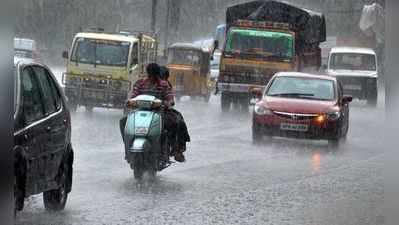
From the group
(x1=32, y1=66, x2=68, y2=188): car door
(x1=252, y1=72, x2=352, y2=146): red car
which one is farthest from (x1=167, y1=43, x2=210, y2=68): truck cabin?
(x1=32, y1=66, x2=68, y2=188): car door

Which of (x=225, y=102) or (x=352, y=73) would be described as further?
(x=352, y=73)

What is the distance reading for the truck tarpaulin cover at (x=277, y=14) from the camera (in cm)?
2653

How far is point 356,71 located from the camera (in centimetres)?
2900

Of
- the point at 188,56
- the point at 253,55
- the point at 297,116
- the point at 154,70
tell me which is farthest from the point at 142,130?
the point at 188,56

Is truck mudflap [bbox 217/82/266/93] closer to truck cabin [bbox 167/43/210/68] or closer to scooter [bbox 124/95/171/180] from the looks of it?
truck cabin [bbox 167/43/210/68]

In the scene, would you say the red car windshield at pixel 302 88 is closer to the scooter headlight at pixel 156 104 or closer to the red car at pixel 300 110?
the red car at pixel 300 110

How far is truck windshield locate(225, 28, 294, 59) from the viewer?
80.3 feet

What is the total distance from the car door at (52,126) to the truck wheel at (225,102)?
17.1 meters

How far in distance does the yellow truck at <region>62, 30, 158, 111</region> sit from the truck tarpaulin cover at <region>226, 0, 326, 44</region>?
4642 millimetres

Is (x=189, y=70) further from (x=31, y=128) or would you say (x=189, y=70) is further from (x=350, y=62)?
(x=31, y=128)

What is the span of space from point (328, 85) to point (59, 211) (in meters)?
9.32

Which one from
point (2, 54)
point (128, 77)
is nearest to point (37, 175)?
point (2, 54)

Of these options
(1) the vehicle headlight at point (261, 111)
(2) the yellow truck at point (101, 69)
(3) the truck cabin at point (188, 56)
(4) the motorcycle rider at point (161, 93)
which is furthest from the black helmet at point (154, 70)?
(3) the truck cabin at point (188, 56)

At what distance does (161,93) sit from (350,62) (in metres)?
19.3
